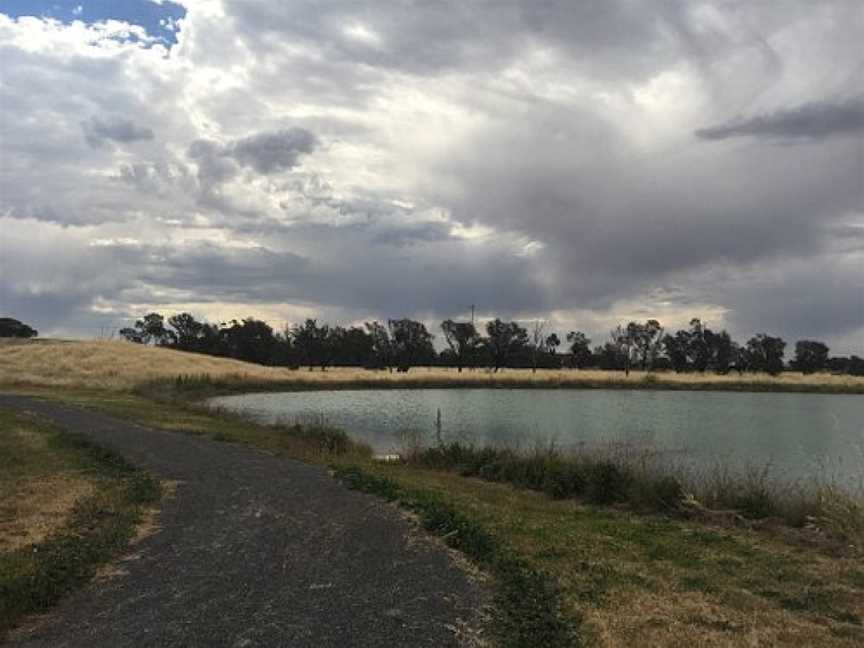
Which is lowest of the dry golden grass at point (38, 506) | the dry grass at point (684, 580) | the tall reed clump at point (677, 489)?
the dry golden grass at point (38, 506)

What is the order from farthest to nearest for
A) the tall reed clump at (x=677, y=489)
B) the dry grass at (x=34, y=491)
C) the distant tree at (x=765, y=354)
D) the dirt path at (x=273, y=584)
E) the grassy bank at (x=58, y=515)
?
the distant tree at (x=765, y=354), the tall reed clump at (x=677, y=489), the dry grass at (x=34, y=491), the grassy bank at (x=58, y=515), the dirt path at (x=273, y=584)

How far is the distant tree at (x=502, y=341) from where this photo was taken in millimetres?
136000

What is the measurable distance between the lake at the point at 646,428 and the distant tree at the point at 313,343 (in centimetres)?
8435

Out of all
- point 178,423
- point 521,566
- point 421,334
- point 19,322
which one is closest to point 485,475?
point 521,566

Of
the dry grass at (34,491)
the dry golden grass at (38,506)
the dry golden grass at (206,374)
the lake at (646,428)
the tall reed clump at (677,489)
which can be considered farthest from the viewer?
the dry golden grass at (206,374)

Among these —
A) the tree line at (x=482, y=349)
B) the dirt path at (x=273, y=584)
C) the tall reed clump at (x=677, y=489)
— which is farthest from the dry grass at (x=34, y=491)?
the tree line at (x=482, y=349)

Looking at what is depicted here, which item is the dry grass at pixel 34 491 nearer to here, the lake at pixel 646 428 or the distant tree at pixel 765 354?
the lake at pixel 646 428

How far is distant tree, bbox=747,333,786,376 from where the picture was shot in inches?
4942

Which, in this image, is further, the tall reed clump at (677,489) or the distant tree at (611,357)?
the distant tree at (611,357)

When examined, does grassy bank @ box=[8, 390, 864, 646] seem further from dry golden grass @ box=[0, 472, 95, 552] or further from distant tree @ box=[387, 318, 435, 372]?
distant tree @ box=[387, 318, 435, 372]

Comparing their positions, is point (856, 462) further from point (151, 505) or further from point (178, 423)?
point (178, 423)

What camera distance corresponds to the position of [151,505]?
11375mm

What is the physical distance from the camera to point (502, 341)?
136m

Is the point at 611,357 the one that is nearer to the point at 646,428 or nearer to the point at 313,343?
the point at 313,343
